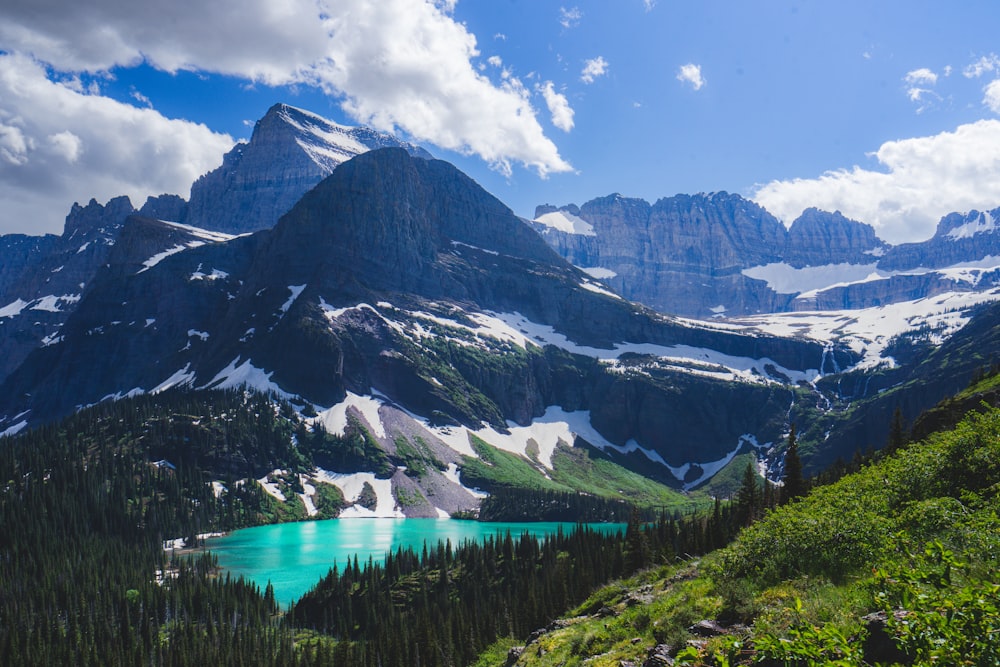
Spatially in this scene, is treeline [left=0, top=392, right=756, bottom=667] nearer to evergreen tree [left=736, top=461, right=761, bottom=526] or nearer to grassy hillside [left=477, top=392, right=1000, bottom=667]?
evergreen tree [left=736, top=461, right=761, bottom=526]

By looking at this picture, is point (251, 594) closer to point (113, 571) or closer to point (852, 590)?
point (113, 571)

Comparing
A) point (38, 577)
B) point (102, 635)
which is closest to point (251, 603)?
point (102, 635)

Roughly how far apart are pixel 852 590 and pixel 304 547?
169 meters

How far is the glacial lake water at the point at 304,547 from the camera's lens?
451 feet

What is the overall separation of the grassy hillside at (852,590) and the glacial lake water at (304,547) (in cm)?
10903

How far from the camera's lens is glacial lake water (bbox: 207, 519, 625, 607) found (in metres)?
138

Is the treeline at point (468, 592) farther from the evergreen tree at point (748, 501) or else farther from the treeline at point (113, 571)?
the treeline at point (113, 571)

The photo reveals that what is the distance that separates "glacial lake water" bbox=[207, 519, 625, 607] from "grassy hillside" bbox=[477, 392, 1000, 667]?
10903 centimetres

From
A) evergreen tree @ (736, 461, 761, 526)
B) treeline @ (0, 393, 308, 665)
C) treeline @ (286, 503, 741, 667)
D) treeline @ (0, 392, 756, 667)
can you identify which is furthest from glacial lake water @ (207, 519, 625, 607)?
evergreen tree @ (736, 461, 761, 526)

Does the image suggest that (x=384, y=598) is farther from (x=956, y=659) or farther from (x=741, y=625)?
(x=956, y=659)

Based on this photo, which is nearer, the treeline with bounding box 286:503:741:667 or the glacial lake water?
the treeline with bounding box 286:503:741:667

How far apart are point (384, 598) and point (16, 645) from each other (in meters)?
51.6

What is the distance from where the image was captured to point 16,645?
90.7 metres

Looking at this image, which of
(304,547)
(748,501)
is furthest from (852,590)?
(304,547)
